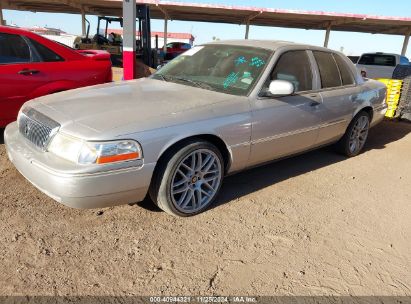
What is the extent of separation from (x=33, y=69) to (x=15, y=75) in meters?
0.25

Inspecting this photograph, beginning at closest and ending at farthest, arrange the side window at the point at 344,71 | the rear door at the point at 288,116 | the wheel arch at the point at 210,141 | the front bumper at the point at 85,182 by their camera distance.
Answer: the front bumper at the point at 85,182, the wheel arch at the point at 210,141, the rear door at the point at 288,116, the side window at the point at 344,71

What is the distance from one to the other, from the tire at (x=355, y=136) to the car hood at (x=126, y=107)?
2.50 meters

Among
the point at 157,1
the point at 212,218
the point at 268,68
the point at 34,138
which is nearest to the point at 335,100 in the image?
the point at 268,68

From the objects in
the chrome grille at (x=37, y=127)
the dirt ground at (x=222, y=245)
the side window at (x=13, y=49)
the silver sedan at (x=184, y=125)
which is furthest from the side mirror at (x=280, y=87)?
the side window at (x=13, y=49)

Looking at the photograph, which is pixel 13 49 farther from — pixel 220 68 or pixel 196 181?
pixel 196 181

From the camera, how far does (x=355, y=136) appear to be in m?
5.49

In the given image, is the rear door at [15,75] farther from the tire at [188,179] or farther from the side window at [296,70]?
the side window at [296,70]

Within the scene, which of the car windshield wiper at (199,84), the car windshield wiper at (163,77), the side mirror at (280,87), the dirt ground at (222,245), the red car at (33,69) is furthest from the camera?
the red car at (33,69)

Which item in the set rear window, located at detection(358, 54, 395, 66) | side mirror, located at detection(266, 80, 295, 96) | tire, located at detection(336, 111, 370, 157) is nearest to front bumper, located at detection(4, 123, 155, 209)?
side mirror, located at detection(266, 80, 295, 96)

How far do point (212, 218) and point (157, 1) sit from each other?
18.5 meters

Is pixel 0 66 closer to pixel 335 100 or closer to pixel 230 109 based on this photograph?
pixel 230 109

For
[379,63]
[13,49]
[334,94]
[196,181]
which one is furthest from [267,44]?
[379,63]

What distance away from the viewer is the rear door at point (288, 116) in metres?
3.70

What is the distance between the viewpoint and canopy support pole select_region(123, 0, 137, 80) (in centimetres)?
726
